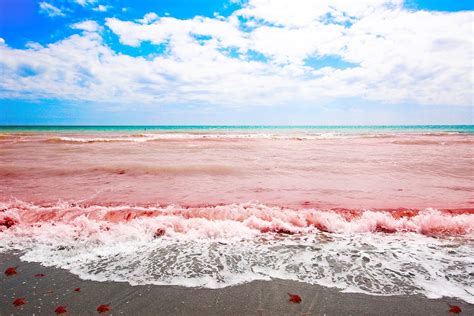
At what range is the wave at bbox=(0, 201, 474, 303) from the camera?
326cm

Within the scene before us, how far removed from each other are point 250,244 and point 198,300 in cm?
147

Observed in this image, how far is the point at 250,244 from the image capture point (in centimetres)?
418

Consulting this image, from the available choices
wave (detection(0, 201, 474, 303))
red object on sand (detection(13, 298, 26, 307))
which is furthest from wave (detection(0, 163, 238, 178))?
red object on sand (detection(13, 298, 26, 307))

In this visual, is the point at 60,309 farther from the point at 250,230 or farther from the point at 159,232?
the point at 250,230

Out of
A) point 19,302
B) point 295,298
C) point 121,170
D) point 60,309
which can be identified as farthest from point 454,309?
point 121,170

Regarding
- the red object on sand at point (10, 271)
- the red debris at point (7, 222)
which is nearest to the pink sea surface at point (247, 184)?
the red debris at point (7, 222)

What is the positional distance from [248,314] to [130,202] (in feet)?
13.5

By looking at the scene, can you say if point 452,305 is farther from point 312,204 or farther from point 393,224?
point 312,204

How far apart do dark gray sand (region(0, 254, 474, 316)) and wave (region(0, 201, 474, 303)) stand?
142 millimetres

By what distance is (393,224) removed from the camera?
15.8 ft

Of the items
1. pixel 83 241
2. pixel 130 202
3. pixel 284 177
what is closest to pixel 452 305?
pixel 83 241

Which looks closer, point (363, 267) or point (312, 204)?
point (363, 267)

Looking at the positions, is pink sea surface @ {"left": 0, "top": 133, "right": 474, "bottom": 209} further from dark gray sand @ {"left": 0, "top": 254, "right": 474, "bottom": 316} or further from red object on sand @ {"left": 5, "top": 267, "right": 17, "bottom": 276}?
dark gray sand @ {"left": 0, "top": 254, "right": 474, "bottom": 316}

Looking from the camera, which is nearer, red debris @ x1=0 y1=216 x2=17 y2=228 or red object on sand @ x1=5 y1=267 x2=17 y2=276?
red object on sand @ x1=5 y1=267 x2=17 y2=276
